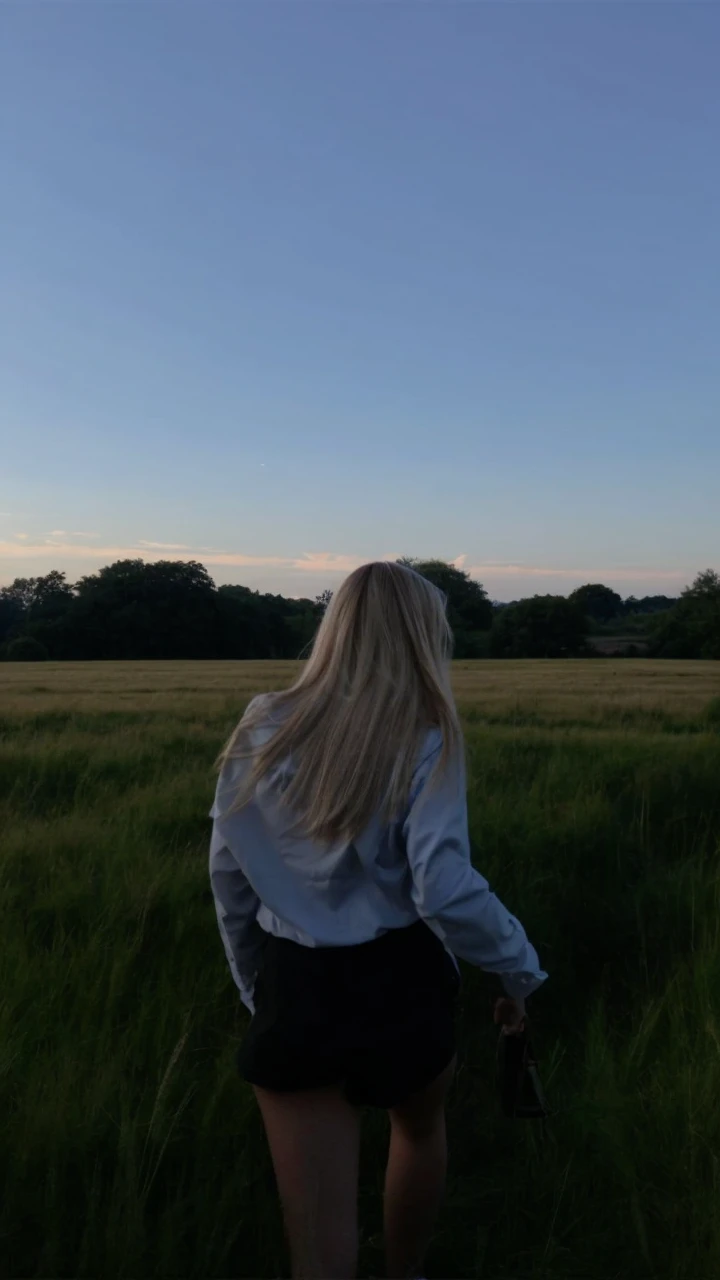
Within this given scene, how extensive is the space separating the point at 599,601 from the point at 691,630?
2222 cm

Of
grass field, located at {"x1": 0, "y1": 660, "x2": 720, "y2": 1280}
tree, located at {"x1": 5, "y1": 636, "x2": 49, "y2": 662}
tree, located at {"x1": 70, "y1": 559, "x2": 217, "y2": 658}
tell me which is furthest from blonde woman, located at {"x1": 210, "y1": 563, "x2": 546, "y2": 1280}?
tree, located at {"x1": 70, "y1": 559, "x2": 217, "y2": 658}

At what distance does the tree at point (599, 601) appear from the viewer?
75312mm

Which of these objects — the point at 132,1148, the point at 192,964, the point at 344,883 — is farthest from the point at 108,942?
the point at 344,883

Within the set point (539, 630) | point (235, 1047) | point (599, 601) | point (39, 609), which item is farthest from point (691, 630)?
point (235, 1047)

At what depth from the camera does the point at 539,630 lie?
6362cm

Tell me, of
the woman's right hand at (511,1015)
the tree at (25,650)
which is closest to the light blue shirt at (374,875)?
the woman's right hand at (511,1015)

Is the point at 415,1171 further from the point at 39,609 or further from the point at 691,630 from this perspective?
the point at 39,609

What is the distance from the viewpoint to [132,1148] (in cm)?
→ 251

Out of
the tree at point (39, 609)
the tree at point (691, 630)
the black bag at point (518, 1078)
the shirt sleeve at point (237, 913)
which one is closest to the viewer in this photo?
the shirt sleeve at point (237, 913)

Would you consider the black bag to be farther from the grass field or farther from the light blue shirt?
the grass field

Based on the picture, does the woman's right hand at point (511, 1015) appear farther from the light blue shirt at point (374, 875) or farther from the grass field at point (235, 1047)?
the grass field at point (235, 1047)

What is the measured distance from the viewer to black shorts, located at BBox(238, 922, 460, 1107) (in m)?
2.03

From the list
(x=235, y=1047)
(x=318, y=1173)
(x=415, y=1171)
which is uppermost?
(x=318, y=1173)

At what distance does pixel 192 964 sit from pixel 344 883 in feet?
6.68
